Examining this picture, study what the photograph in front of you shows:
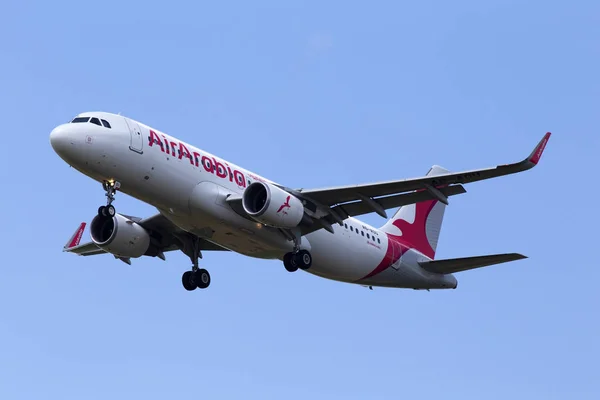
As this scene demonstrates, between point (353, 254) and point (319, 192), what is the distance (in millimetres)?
4616

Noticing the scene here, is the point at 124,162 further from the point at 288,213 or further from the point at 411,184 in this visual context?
the point at 411,184

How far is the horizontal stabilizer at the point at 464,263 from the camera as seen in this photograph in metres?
42.6

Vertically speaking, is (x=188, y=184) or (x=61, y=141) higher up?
(x=188, y=184)

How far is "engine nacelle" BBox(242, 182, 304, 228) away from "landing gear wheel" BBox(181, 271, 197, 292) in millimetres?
6314

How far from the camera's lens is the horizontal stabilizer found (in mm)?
42562

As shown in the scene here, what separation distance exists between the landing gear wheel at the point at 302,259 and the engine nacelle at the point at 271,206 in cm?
195

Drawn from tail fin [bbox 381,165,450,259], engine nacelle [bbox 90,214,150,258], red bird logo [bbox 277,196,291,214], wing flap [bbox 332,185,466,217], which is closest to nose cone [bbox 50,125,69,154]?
engine nacelle [bbox 90,214,150,258]

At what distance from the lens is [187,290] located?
4566 centimetres

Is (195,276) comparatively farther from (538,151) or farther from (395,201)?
(538,151)

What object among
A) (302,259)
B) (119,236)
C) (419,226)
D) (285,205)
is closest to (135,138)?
(285,205)

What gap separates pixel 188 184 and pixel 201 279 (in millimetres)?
6961

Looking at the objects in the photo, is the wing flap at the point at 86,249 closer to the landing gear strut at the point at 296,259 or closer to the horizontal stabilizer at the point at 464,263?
the landing gear strut at the point at 296,259

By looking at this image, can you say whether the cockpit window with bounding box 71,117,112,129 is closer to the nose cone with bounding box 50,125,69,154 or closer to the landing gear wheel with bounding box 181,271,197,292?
the nose cone with bounding box 50,125,69,154

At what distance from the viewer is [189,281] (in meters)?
45.5
